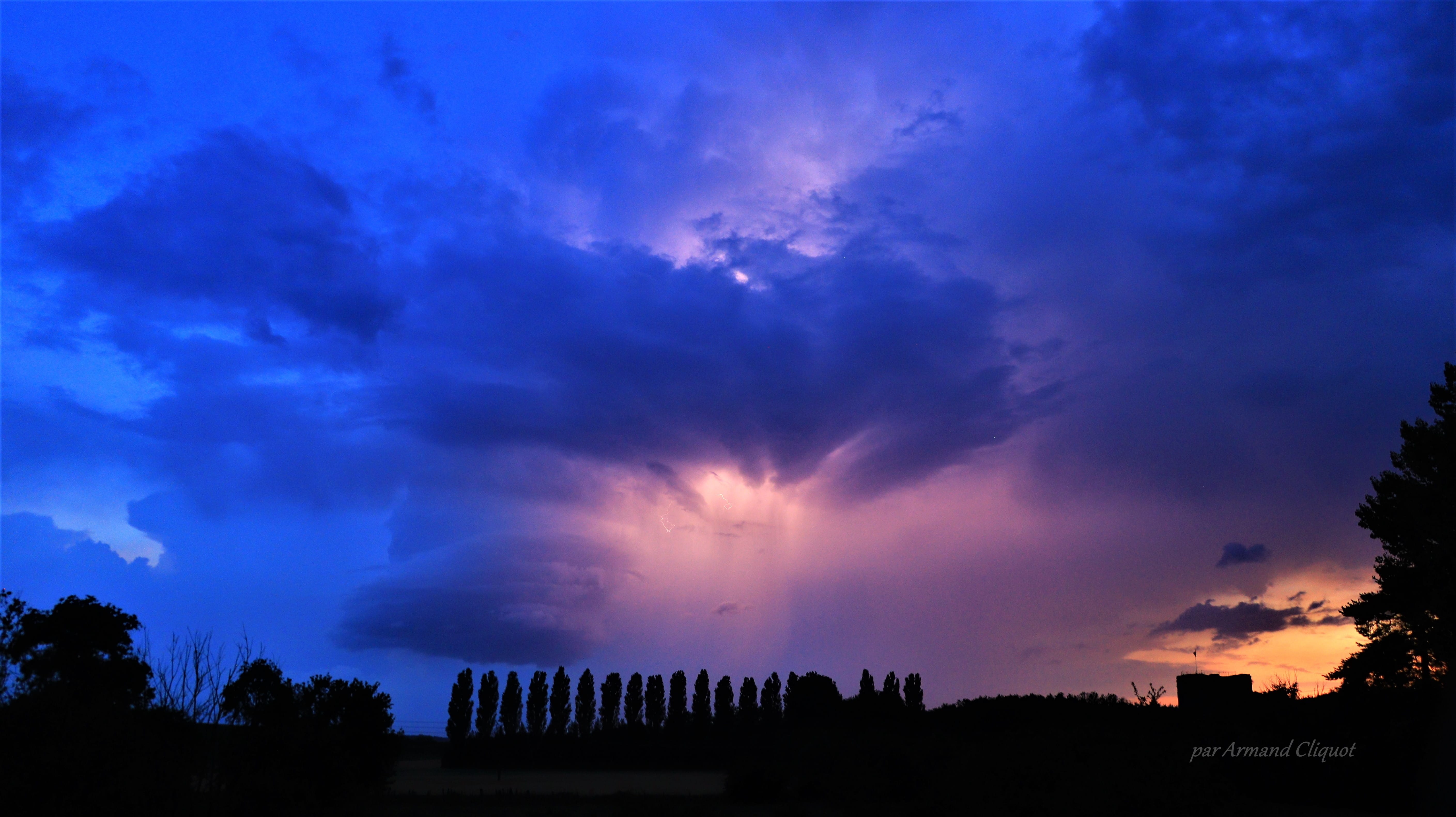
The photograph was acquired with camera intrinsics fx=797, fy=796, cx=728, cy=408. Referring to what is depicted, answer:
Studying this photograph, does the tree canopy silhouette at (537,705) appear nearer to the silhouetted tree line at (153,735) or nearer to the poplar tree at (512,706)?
the poplar tree at (512,706)

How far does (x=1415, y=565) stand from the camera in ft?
134

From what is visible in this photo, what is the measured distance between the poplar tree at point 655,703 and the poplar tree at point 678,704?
0.80m

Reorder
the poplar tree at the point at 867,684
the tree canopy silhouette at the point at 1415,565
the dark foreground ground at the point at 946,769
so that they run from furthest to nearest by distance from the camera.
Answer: the poplar tree at the point at 867,684, the tree canopy silhouette at the point at 1415,565, the dark foreground ground at the point at 946,769

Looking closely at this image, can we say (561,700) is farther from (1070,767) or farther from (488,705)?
(1070,767)

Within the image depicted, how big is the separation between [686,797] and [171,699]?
20.9 metres

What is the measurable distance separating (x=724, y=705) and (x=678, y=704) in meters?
5.13

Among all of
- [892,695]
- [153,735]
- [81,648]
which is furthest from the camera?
[892,695]

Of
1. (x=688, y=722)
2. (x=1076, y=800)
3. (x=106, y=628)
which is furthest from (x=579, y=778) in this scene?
(x=1076, y=800)

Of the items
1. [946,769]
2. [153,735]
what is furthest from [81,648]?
[946,769]

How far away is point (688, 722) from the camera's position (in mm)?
87938

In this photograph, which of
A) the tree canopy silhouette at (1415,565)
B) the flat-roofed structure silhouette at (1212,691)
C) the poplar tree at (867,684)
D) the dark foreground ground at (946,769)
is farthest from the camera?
the poplar tree at (867,684)

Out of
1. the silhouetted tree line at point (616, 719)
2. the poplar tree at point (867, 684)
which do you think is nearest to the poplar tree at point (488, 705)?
the silhouetted tree line at point (616, 719)

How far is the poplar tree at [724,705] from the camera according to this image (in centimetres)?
8831

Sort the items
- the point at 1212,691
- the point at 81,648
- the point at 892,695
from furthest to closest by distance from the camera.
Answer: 1. the point at 892,695
2. the point at 81,648
3. the point at 1212,691
